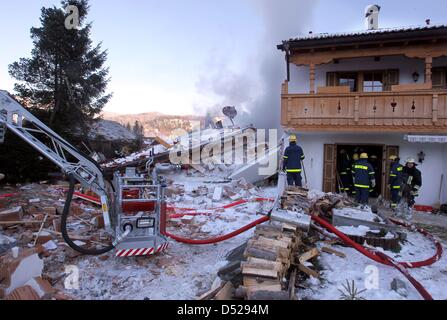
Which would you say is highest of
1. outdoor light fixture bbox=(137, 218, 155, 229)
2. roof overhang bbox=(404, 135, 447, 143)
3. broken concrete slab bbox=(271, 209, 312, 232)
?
roof overhang bbox=(404, 135, 447, 143)

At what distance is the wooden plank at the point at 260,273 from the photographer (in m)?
→ 3.83

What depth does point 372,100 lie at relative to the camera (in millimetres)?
10422

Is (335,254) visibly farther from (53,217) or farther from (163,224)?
(53,217)

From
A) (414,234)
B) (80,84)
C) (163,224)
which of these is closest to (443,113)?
(414,234)

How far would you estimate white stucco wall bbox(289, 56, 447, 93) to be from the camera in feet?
37.9

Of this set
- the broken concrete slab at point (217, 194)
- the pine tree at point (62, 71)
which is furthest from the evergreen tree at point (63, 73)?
the broken concrete slab at point (217, 194)

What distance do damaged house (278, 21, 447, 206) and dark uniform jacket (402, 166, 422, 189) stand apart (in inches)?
69.9

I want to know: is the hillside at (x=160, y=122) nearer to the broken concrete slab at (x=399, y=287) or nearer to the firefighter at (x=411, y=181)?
the firefighter at (x=411, y=181)

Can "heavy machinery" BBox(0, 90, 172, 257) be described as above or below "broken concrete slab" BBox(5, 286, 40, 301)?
above

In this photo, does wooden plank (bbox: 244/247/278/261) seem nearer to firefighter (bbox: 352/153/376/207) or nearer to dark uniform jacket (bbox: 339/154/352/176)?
firefighter (bbox: 352/153/376/207)

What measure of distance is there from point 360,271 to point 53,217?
6469 mm

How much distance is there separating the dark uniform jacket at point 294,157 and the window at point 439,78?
22.3ft

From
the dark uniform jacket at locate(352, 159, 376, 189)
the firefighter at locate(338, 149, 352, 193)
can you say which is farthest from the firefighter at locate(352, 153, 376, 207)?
the firefighter at locate(338, 149, 352, 193)

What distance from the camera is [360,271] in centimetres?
477
